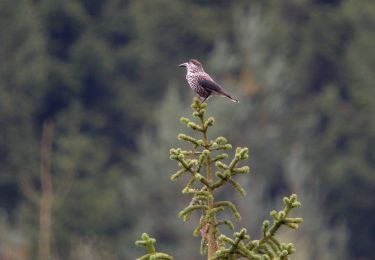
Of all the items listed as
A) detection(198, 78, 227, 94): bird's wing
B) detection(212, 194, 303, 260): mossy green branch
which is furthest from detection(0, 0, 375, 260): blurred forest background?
detection(212, 194, 303, 260): mossy green branch

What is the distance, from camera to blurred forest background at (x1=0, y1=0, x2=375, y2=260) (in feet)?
151

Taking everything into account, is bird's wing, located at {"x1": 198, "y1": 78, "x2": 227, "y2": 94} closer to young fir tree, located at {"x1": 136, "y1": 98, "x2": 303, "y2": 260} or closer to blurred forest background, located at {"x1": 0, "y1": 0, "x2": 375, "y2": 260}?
young fir tree, located at {"x1": 136, "y1": 98, "x2": 303, "y2": 260}

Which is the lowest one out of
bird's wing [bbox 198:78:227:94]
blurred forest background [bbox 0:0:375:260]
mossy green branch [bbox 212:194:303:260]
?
mossy green branch [bbox 212:194:303:260]

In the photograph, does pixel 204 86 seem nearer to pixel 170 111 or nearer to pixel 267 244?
pixel 267 244

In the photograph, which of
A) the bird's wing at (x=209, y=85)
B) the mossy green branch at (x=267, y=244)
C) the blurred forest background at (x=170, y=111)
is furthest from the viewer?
the blurred forest background at (x=170, y=111)

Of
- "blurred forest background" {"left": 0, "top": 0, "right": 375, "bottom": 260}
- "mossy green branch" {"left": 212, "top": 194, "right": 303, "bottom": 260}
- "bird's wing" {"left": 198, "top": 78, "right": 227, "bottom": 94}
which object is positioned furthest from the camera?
"blurred forest background" {"left": 0, "top": 0, "right": 375, "bottom": 260}

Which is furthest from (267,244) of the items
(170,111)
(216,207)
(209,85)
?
(170,111)

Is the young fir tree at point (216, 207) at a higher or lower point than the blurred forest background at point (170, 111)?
lower

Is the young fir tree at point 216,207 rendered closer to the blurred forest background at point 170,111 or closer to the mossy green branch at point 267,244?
the mossy green branch at point 267,244

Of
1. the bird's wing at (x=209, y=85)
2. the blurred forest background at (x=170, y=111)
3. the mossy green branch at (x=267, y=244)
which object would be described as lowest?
the mossy green branch at (x=267, y=244)

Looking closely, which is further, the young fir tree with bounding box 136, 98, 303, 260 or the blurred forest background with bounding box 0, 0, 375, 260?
the blurred forest background with bounding box 0, 0, 375, 260

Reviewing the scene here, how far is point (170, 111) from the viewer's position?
48625 mm

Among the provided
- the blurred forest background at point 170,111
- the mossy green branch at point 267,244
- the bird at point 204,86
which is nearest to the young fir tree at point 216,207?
the mossy green branch at point 267,244

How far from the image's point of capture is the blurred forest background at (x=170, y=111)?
151 feet
